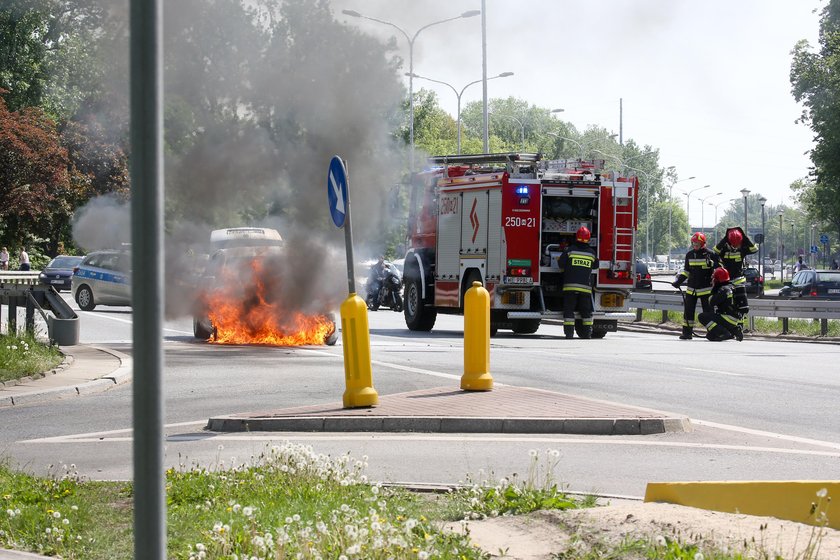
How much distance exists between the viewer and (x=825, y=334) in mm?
26578

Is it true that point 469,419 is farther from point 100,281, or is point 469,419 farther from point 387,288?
point 387,288

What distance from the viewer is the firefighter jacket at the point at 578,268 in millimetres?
21703

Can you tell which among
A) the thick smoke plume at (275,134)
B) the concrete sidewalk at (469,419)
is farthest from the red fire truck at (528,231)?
the concrete sidewalk at (469,419)

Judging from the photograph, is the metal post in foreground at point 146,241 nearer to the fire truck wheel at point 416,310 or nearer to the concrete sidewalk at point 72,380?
the concrete sidewalk at point 72,380

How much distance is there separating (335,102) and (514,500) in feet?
50.3

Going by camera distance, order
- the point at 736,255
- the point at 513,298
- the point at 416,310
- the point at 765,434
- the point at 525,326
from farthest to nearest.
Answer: the point at 525,326 < the point at 416,310 < the point at 513,298 < the point at 736,255 < the point at 765,434

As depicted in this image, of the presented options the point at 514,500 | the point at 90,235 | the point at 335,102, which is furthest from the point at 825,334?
the point at 514,500

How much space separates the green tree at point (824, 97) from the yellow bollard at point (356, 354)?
4335cm

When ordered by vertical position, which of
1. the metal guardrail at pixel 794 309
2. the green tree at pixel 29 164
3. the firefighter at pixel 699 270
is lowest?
the metal guardrail at pixel 794 309

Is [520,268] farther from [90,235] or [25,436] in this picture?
[25,436]

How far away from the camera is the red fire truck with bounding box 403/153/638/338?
22234 millimetres

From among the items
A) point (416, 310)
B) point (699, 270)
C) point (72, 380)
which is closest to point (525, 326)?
point (416, 310)

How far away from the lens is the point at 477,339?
12.0 m

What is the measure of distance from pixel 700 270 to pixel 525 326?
4.07 meters
